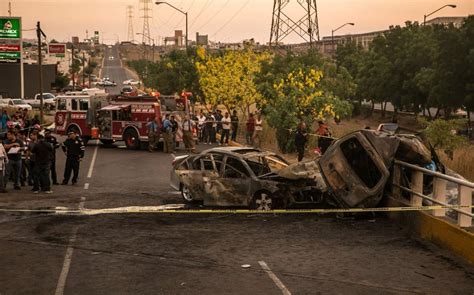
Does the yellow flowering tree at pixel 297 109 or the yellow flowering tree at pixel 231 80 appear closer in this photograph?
the yellow flowering tree at pixel 297 109

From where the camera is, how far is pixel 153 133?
30.1 m

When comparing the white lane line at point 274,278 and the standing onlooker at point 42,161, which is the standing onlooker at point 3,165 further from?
the white lane line at point 274,278

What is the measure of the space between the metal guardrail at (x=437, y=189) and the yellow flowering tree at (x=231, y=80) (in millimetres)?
25861

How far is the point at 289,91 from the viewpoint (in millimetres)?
28719

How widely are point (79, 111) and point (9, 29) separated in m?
35.2

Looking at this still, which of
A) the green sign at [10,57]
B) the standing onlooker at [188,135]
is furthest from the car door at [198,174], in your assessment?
the green sign at [10,57]

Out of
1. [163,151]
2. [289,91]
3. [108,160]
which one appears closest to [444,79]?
[289,91]

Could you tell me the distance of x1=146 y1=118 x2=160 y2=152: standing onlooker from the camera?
3012cm

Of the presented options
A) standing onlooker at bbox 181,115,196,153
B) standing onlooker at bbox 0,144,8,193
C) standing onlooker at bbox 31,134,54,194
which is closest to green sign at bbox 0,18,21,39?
standing onlooker at bbox 181,115,196,153

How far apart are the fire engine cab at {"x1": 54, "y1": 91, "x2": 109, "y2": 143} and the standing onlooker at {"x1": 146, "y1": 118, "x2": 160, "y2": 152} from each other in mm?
3536

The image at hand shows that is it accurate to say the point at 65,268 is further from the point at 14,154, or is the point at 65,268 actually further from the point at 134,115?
the point at 134,115

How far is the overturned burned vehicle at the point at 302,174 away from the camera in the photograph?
12812mm

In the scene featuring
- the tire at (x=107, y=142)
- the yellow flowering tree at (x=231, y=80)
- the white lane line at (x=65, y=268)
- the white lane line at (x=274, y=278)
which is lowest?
the white lane line at (x=65, y=268)

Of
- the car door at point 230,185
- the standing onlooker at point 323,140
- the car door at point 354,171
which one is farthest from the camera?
the standing onlooker at point 323,140
